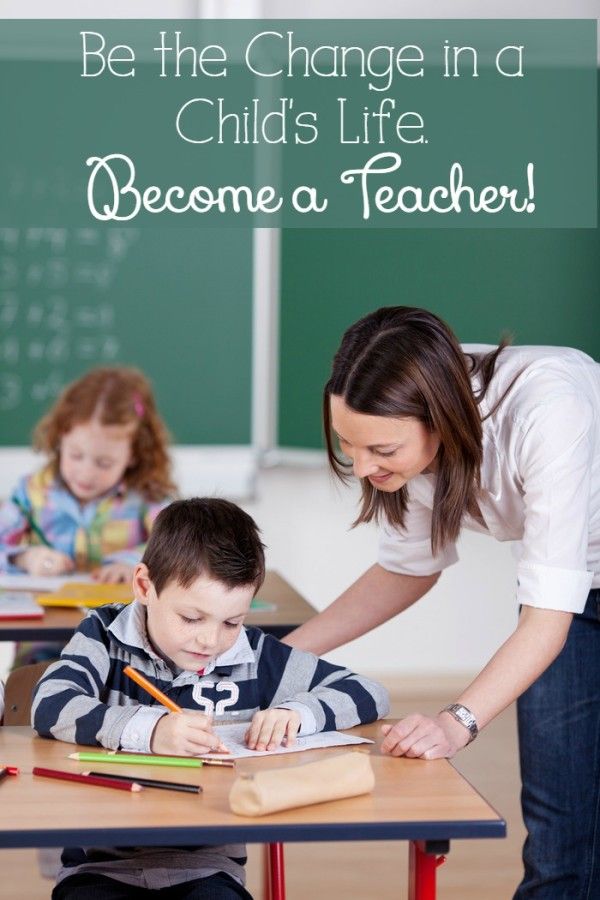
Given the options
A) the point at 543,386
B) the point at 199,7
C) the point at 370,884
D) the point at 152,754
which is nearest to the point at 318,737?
the point at 152,754

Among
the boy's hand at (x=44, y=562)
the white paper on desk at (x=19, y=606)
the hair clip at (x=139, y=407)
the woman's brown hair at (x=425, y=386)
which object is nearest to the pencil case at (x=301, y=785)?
the woman's brown hair at (x=425, y=386)

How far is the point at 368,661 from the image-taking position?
16.4 ft

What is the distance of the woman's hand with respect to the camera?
64.2 inches

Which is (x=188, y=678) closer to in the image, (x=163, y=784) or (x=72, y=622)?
(x=163, y=784)

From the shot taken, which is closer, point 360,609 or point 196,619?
point 196,619

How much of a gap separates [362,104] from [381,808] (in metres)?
3.54

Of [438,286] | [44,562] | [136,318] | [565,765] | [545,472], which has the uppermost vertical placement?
[438,286]

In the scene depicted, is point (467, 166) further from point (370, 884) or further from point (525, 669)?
point (525, 669)

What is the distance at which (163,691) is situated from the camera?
1.75 meters

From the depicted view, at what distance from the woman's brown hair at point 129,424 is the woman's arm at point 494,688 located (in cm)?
180

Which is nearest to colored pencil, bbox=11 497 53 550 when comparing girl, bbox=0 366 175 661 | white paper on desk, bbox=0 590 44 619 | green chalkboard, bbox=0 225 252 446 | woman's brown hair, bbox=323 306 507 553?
girl, bbox=0 366 175 661

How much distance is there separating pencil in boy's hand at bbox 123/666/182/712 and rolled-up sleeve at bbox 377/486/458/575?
0.56 meters

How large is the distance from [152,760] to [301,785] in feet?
0.81

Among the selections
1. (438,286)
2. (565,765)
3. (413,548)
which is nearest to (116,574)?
(413,548)
